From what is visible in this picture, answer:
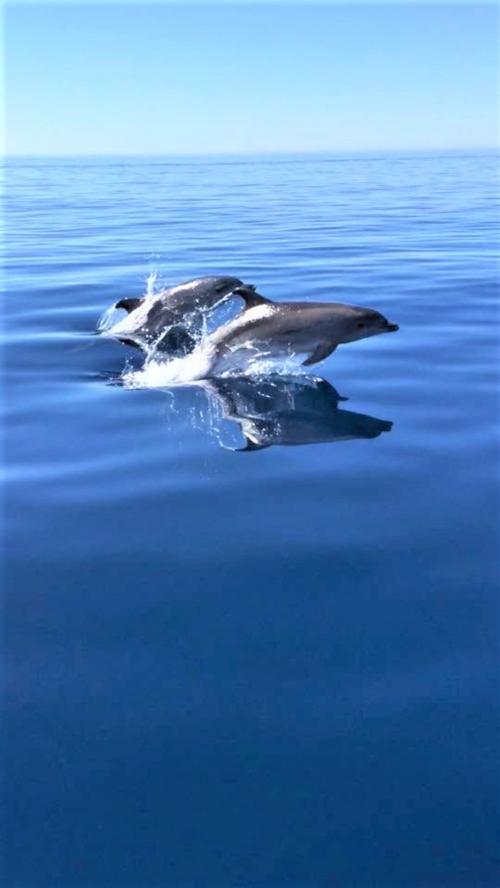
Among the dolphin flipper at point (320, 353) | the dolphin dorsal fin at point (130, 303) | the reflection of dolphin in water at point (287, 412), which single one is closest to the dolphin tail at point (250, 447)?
the reflection of dolphin in water at point (287, 412)

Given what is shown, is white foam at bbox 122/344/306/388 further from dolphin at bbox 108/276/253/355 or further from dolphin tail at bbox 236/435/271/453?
dolphin tail at bbox 236/435/271/453

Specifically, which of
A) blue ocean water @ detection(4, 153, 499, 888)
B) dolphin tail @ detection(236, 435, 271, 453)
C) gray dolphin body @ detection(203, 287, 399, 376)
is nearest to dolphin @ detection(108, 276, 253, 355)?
blue ocean water @ detection(4, 153, 499, 888)

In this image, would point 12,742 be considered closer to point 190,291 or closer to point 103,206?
point 190,291

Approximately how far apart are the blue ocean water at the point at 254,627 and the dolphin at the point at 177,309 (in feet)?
5.10

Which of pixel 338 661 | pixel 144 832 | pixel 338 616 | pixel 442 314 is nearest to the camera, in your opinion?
pixel 144 832

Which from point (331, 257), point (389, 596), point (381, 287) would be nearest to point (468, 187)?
point (331, 257)

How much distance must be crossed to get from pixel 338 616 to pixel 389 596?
1.26 feet

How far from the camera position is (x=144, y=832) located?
3773 mm

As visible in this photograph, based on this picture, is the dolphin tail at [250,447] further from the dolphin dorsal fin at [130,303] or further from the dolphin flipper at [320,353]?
the dolphin dorsal fin at [130,303]

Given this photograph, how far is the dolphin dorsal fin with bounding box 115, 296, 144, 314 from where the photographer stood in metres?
13.0

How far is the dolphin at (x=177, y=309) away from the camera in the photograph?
1289 cm

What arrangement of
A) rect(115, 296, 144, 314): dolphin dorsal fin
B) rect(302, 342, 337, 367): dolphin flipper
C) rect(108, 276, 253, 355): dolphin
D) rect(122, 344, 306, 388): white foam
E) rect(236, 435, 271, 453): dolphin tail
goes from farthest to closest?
rect(115, 296, 144, 314): dolphin dorsal fin
rect(108, 276, 253, 355): dolphin
rect(122, 344, 306, 388): white foam
rect(302, 342, 337, 367): dolphin flipper
rect(236, 435, 271, 453): dolphin tail

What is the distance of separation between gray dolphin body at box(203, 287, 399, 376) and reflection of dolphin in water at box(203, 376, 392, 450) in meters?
0.39

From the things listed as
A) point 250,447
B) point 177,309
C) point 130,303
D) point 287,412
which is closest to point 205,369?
point 287,412
